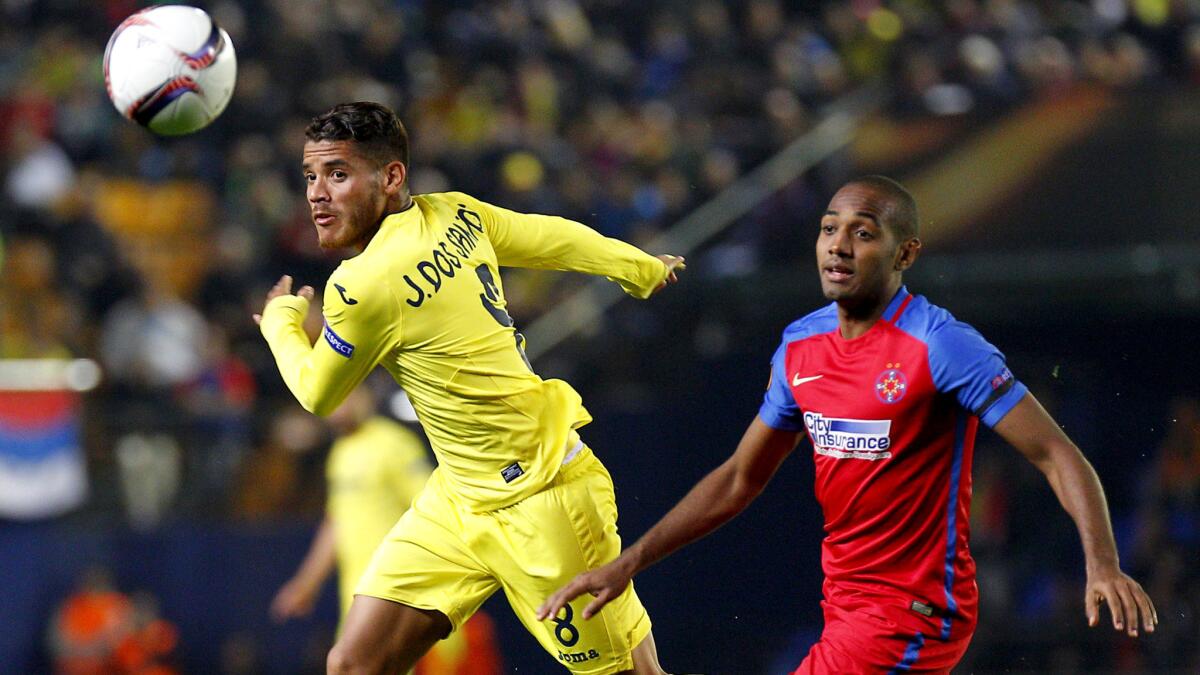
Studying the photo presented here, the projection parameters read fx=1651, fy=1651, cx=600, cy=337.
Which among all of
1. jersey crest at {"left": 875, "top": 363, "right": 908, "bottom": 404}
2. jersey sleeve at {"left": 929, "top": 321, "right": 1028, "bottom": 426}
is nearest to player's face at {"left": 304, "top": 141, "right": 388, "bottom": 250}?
jersey crest at {"left": 875, "top": 363, "right": 908, "bottom": 404}

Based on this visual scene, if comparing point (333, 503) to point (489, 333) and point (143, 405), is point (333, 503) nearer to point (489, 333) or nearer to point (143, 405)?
point (143, 405)

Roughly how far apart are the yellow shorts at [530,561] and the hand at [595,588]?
2.52ft

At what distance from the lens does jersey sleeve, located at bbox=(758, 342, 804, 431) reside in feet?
16.8

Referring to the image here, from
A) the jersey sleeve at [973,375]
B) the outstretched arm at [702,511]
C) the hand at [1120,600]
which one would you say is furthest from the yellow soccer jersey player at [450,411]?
the hand at [1120,600]

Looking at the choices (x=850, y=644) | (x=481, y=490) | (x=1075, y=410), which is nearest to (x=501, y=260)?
(x=481, y=490)

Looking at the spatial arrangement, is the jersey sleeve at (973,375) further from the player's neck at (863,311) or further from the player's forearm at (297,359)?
the player's forearm at (297,359)

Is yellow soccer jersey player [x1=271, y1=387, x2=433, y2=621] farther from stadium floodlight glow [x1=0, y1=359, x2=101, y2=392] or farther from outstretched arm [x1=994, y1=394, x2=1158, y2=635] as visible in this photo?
outstretched arm [x1=994, y1=394, x2=1158, y2=635]

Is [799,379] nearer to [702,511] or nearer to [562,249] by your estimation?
[702,511]

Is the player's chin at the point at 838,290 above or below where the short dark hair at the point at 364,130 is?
below

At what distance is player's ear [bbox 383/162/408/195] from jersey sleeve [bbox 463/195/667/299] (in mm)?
381

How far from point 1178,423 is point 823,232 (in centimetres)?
445

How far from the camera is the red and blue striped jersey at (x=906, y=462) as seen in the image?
4.77 metres

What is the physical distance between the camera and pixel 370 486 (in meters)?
9.45

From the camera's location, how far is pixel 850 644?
4809mm
